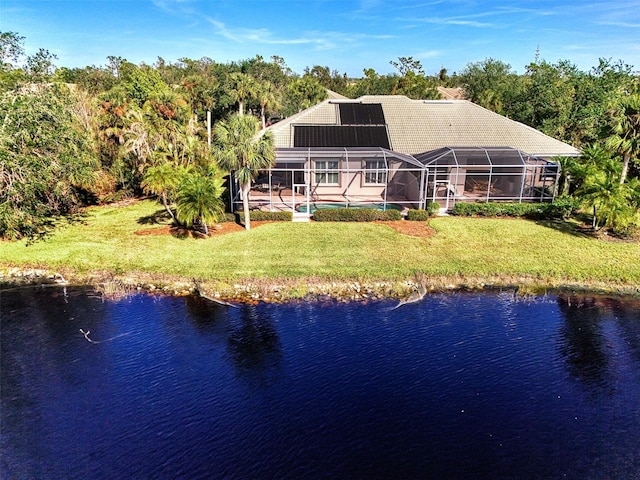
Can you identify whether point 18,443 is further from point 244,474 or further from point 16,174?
point 16,174

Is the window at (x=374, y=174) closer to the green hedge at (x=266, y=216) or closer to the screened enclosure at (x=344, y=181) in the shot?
the screened enclosure at (x=344, y=181)

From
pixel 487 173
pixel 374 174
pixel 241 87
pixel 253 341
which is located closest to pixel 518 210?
pixel 487 173

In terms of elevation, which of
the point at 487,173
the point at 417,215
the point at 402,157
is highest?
the point at 402,157

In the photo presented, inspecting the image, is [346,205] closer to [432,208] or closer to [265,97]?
[432,208]

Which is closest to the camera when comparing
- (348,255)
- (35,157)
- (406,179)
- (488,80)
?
(348,255)

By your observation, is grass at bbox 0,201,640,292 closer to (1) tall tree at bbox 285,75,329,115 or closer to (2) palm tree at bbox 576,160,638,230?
(2) palm tree at bbox 576,160,638,230

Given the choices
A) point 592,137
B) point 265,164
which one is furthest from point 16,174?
point 592,137

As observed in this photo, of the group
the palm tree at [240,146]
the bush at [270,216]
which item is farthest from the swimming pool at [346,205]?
the palm tree at [240,146]
